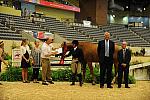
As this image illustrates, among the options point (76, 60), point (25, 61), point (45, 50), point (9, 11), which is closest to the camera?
point (76, 60)

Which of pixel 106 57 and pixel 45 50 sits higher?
pixel 45 50

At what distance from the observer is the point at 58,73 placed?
52.0 ft

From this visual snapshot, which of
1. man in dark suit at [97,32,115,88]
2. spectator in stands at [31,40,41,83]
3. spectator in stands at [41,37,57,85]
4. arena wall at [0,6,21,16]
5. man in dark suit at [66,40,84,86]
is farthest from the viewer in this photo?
arena wall at [0,6,21,16]

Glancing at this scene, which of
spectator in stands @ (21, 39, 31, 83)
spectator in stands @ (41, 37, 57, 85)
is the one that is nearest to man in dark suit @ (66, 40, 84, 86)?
spectator in stands @ (41, 37, 57, 85)

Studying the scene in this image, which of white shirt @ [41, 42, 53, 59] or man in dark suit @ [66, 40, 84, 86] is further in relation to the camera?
white shirt @ [41, 42, 53, 59]

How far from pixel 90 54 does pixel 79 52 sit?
23.7 inches

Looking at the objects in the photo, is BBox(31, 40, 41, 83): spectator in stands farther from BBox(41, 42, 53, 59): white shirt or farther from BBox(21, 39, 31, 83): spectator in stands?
BBox(41, 42, 53, 59): white shirt

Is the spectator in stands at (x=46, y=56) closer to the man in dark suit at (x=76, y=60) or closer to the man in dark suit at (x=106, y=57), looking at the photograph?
the man in dark suit at (x=76, y=60)

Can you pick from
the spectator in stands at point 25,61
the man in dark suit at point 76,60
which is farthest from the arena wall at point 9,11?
the man in dark suit at point 76,60

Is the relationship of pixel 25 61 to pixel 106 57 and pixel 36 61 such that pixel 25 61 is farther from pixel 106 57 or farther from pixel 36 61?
pixel 106 57

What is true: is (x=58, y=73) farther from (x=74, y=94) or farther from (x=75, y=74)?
(x=74, y=94)

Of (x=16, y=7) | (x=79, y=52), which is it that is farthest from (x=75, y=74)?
(x=16, y=7)

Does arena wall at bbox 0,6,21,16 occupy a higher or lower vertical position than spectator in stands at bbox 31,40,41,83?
higher

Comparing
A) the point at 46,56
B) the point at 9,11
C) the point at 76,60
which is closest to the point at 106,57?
the point at 76,60
